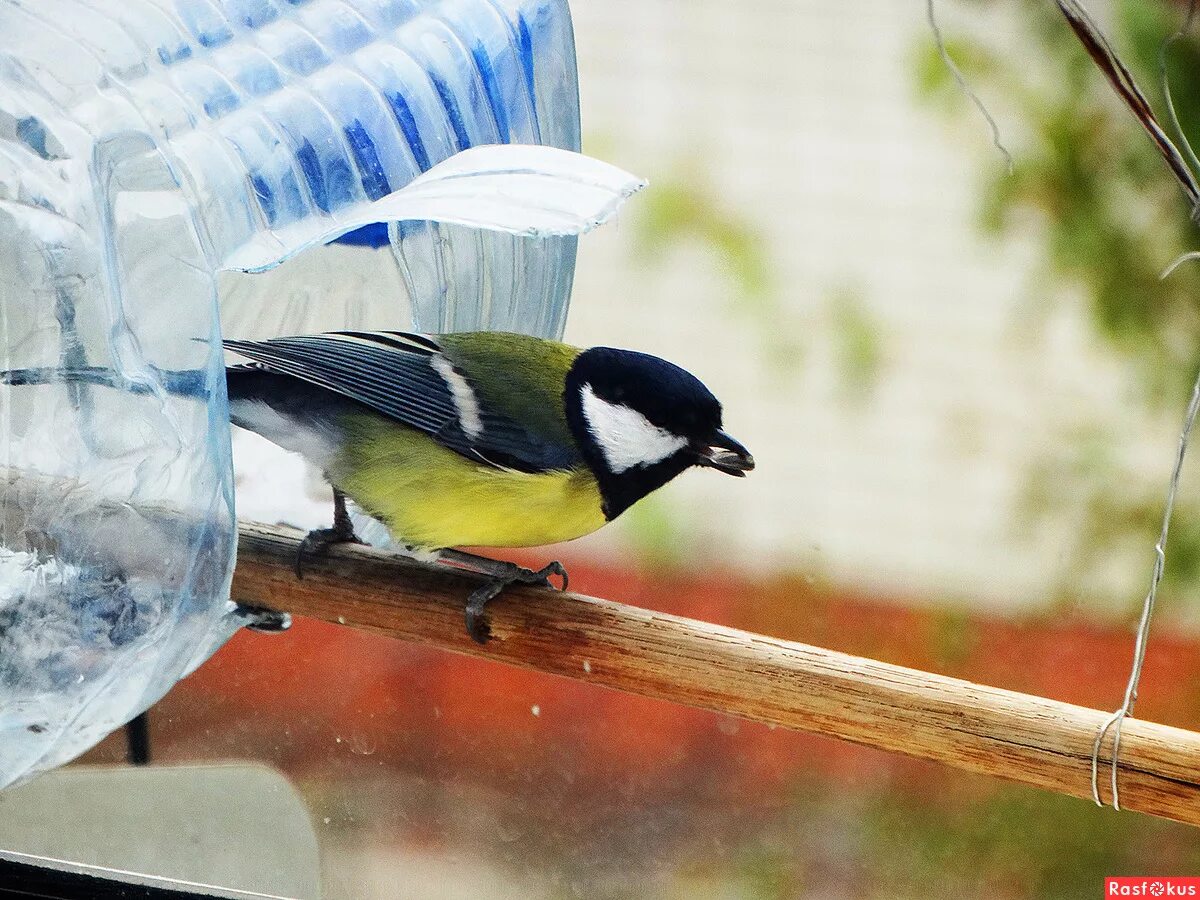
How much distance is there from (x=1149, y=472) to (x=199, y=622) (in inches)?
47.2

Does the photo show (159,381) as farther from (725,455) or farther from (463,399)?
(725,455)

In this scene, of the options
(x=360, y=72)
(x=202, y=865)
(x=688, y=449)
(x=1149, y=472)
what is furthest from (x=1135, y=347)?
(x=202, y=865)

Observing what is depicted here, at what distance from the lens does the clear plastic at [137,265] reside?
0.74 meters

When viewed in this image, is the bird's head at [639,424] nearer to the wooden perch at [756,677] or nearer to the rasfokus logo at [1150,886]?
the wooden perch at [756,677]

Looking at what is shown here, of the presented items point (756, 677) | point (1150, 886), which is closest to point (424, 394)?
point (756, 677)

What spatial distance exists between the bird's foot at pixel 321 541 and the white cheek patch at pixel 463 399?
5.2 inches

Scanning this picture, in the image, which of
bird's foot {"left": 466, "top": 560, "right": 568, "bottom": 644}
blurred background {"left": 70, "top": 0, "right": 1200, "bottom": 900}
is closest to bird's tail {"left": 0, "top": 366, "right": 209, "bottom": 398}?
bird's foot {"left": 466, "top": 560, "right": 568, "bottom": 644}

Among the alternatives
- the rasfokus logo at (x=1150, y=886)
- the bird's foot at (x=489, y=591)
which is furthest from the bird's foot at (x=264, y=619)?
the rasfokus logo at (x=1150, y=886)

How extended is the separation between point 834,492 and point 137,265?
1.20 meters

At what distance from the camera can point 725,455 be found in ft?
2.87

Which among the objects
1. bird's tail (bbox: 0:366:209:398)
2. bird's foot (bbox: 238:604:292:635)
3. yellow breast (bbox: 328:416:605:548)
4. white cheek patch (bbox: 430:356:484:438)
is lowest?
bird's foot (bbox: 238:604:292:635)

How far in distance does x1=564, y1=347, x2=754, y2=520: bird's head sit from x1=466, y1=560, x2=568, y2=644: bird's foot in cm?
7

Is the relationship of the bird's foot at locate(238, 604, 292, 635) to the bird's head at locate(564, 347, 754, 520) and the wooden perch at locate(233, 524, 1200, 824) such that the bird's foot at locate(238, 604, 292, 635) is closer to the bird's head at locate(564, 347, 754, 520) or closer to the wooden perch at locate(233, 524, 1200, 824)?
the wooden perch at locate(233, 524, 1200, 824)

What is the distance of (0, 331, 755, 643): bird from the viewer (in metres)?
0.90
